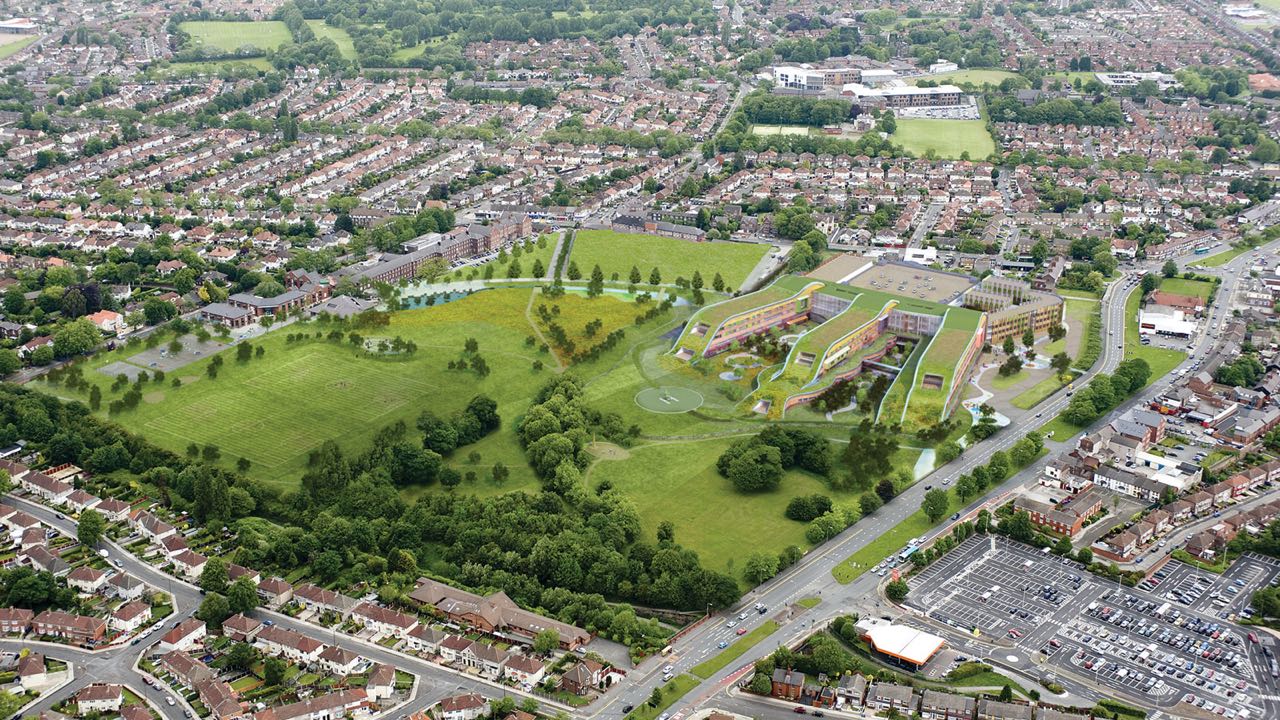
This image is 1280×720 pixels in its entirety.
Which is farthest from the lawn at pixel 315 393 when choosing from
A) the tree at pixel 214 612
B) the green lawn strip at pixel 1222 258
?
the green lawn strip at pixel 1222 258

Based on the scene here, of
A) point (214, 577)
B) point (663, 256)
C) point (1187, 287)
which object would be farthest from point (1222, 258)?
point (214, 577)

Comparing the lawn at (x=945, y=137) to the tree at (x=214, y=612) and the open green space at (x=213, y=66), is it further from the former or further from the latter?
the tree at (x=214, y=612)

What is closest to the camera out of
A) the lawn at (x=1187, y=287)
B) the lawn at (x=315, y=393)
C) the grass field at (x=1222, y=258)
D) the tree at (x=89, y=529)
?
the tree at (x=89, y=529)

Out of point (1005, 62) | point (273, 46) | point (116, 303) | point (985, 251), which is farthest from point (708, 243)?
point (273, 46)

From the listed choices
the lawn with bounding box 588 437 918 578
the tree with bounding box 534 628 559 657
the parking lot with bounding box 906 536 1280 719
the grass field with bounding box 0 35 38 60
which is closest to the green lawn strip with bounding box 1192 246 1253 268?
the lawn with bounding box 588 437 918 578

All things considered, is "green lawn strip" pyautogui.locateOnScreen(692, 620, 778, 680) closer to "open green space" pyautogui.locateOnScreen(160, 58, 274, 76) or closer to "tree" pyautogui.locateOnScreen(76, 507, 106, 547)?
"tree" pyautogui.locateOnScreen(76, 507, 106, 547)

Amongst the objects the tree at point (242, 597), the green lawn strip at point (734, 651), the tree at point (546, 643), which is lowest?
the green lawn strip at point (734, 651)

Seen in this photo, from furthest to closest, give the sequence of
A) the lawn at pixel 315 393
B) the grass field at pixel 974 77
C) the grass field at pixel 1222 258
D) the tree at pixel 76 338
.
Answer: the grass field at pixel 974 77 < the grass field at pixel 1222 258 < the tree at pixel 76 338 < the lawn at pixel 315 393
